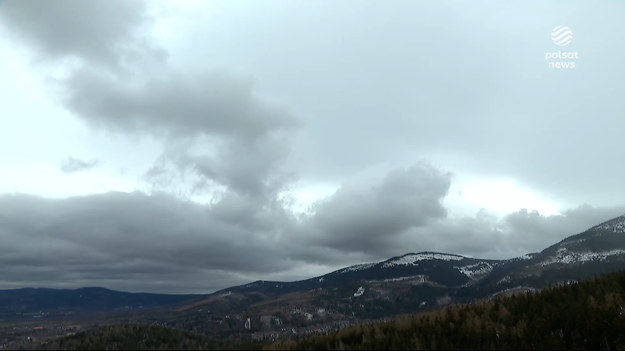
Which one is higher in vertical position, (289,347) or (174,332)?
(289,347)

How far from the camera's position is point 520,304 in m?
83.1

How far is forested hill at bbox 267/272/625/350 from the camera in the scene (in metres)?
57.4

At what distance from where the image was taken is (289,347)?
3027 inches

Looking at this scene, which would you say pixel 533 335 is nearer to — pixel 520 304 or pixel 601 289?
pixel 520 304

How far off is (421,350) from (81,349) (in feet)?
476

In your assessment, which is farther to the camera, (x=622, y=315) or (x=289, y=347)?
(x=289, y=347)

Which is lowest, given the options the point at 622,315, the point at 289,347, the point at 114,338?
the point at 114,338

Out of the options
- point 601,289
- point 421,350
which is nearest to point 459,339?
point 421,350

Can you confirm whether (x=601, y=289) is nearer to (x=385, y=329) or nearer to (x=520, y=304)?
(x=520, y=304)

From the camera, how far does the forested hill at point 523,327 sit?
57.4 meters

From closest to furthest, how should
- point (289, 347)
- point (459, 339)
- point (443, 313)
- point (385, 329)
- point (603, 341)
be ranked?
point (603, 341) < point (459, 339) < point (289, 347) < point (385, 329) < point (443, 313)

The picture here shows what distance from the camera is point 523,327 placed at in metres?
63.0

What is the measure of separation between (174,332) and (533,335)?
166990 millimetres

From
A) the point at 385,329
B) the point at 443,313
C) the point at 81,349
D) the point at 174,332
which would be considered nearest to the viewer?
the point at 385,329
